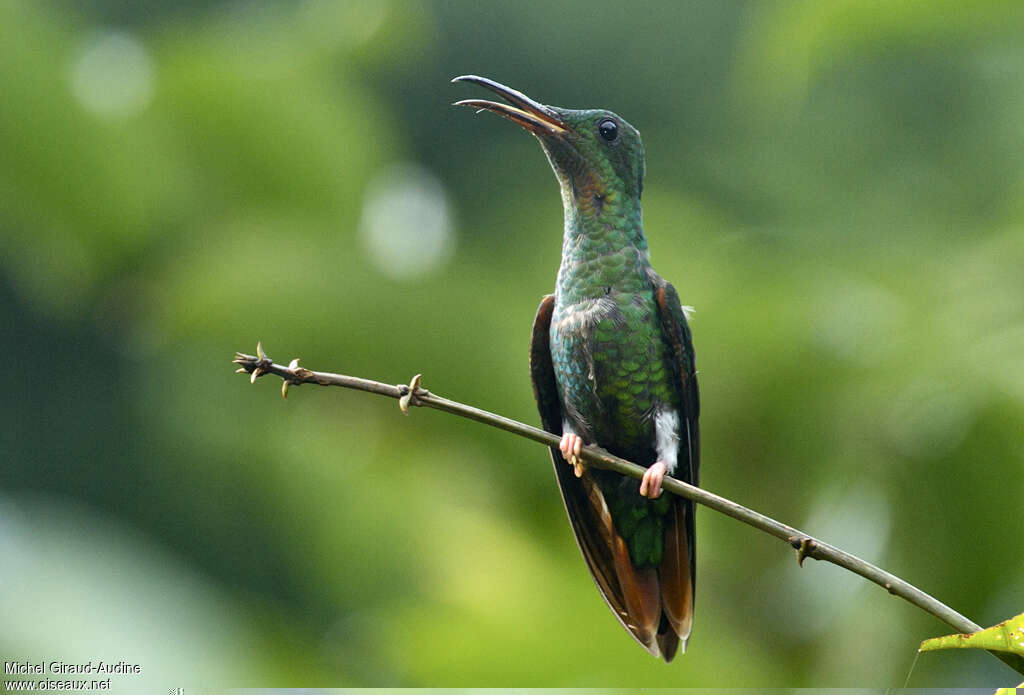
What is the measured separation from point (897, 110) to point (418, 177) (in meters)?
2.21

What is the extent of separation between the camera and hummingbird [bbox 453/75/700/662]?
997mm

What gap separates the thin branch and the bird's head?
0.28 metres

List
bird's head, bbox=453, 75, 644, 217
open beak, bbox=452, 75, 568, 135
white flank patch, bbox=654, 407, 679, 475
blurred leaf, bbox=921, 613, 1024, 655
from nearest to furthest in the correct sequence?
blurred leaf, bbox=921, 613, 1024, 655
open beak, bbox=452, 75, 568, 135
bird's head, bbox=453, 75, 644, 217
white flank patch, bbox=654, 407, 679, 475

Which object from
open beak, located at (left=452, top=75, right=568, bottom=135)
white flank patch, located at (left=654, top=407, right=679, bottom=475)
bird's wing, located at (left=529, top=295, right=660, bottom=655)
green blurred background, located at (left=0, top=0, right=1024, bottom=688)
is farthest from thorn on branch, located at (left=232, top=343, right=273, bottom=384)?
green blurred background, located at (left=0, top=0, right=1024, bottom=688)

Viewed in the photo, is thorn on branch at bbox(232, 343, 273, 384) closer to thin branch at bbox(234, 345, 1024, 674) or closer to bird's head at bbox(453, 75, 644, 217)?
thin branch at bbox(234, 345, 1024, 674)

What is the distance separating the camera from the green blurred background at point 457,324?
2166 millimetres

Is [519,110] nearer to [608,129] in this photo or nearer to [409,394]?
[608,129]

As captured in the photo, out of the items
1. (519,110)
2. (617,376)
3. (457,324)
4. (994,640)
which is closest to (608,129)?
(519,110)

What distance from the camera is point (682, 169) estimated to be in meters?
4.06

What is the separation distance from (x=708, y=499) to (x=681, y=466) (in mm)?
458

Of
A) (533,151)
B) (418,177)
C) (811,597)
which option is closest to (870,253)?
(533,151)

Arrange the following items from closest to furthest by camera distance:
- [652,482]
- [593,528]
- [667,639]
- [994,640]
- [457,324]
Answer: [994,640], [652,482], [667,639], [593,528], [457,324]

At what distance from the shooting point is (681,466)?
122 centimetres

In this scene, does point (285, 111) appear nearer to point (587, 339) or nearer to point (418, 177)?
point (418, 177)
